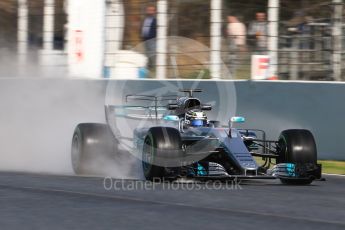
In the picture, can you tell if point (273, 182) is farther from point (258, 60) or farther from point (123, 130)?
point (258, 60)

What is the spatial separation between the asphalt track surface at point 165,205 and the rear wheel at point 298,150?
30 cm

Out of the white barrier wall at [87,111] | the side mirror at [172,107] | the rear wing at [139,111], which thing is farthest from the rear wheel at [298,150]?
the white barrier wall at [87,111]

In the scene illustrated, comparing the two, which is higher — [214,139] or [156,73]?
[156,73]

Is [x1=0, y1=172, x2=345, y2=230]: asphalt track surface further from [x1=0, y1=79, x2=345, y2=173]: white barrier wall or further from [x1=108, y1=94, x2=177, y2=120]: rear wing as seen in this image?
[x1=0, y1=79, x2=345, y2=173]: white barrier wall

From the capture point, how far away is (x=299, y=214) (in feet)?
22.7

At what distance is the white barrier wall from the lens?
12.1m

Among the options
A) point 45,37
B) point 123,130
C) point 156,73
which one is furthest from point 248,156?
point 45,37

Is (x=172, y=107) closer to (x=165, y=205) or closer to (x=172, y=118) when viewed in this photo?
(x=172, y=118)

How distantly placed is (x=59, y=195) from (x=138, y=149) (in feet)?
7.07

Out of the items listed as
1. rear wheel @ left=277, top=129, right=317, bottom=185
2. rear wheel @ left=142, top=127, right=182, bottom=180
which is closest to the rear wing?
rear wheel @ left=142, top=127, right=182, bottom=180

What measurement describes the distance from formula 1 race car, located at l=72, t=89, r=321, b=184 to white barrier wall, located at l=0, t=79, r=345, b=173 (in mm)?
2083

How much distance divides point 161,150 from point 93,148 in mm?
1766

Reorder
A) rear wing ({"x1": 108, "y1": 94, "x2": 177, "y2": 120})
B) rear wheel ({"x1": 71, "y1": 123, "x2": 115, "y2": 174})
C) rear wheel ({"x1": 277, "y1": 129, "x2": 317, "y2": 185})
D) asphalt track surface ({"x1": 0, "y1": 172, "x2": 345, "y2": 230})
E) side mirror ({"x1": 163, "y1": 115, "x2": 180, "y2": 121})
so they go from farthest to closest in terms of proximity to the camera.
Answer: rear wing ({"x1": 108, "y1": 94, "x2": 177, "y2": 120}), rear wheel ({"x1": 71, "y1": 123, "x2": 115, "y2": 174}), side mirror ({"x1": 163, "y1": 115, "x2": 180, "y2": 121}), rear wheel ({"x1": 277, "y1": 129, "x2": 317, "y2": 185}), asphalt track surface ({"x1": 0, "y1": 172, "x2": 345, "y2": 230})

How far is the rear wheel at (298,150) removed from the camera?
9094 mm
